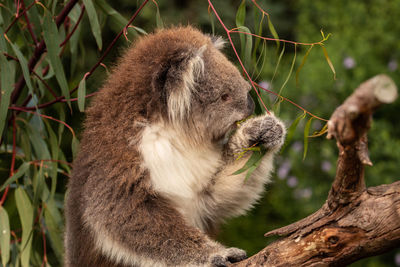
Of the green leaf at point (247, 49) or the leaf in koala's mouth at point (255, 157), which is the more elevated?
the green leaf at point (247, 49)

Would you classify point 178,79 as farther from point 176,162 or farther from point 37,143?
point 37,143

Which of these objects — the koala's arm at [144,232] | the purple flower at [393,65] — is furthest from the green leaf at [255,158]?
the purple flower at [393,65]

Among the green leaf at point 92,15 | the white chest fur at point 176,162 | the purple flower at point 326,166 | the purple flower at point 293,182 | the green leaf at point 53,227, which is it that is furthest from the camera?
the purple flower at point 293,182

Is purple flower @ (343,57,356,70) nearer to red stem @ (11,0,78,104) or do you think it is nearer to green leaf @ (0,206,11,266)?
red stem @ (11,0,78,104)

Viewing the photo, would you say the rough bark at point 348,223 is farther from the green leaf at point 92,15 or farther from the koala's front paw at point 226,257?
the green leaf at point 92,15

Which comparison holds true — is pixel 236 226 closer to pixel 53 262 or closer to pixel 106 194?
pixel 53 262

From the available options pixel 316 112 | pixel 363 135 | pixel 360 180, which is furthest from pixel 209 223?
pixel 316 112

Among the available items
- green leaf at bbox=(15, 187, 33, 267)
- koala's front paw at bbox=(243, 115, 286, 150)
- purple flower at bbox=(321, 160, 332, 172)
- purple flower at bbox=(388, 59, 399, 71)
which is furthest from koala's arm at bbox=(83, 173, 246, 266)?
purple flower at bbox=(388, 59, 399, 71)

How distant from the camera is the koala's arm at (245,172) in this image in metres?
2.56

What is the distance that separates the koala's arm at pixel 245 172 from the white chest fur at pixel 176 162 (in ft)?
0.23

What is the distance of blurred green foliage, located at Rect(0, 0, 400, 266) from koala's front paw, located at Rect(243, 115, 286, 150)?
0.12 m

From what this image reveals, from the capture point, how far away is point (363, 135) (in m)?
1.56

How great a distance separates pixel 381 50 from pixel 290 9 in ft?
8.78

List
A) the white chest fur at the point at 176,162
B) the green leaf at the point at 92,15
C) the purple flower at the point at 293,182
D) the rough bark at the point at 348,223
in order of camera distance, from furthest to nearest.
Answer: the purple flower at the point at 293,182
the green leaf at the point at 92,15
the white chest fur at the point at 176,162
the rough bark at the point at 348,223
